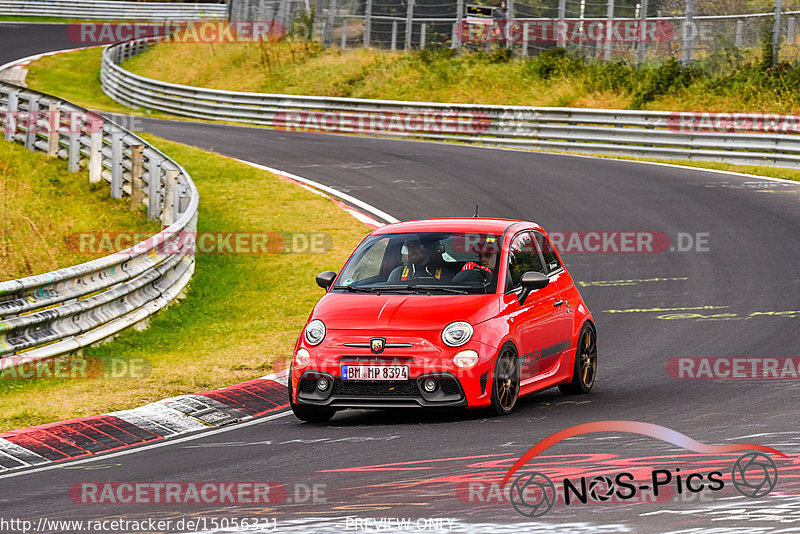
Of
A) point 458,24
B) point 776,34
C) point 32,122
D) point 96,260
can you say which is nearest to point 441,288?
point 96,260

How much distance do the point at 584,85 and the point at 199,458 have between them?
88.1 feet

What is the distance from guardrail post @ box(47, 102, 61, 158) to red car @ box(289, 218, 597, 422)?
12443mm

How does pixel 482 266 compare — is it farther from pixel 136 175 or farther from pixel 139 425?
pixel 136 175

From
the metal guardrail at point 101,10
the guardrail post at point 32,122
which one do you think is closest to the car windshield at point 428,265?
the guardrail post at point 32,122

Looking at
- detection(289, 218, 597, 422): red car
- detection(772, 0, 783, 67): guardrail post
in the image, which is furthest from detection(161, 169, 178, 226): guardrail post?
detection(772, 0, 783, 67): guardrail post

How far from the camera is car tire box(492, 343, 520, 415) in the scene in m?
8.90

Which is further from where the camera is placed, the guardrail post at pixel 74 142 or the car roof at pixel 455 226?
the guardrail post at pixel 74 142

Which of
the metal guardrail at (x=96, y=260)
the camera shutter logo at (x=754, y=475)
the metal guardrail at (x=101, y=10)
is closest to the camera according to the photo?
the camera shutter logo at (x=754, y=475)

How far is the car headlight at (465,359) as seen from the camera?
8.73 metres

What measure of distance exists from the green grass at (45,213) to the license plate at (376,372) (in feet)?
23.0

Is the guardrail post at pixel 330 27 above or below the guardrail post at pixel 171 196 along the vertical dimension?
above

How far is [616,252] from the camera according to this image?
17672mm

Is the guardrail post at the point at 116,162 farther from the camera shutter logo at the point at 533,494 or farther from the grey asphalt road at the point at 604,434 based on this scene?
the camera shutter logo at the point at 533,494

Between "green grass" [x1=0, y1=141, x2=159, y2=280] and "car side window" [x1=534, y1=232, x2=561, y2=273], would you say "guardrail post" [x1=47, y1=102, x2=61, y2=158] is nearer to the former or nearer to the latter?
"green grass" [x1=0, y1=141, x2=159, y2=280]
